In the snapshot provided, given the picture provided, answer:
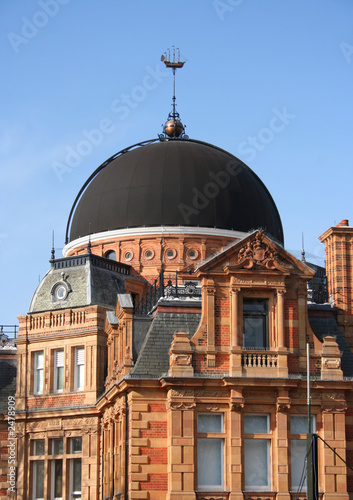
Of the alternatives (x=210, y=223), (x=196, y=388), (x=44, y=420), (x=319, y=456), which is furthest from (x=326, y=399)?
(x=210, y=223)

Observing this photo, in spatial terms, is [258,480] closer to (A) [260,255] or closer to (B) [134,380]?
(B) [134,380]

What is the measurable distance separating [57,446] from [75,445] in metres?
1.14

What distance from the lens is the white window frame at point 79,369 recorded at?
53750 mm

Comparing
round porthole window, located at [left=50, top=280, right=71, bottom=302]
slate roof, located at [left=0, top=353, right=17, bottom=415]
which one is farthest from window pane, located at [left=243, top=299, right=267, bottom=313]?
slate roof, located at [left=0, top=353, right=17, bottom=415]

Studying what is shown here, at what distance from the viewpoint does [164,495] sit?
123 ft

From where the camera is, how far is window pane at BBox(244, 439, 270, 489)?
38219 mm

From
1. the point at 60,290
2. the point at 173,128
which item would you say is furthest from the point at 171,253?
the point at 173,128

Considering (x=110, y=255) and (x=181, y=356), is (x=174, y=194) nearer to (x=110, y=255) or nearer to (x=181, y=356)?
(x=110, y=255)

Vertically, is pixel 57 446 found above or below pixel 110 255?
below

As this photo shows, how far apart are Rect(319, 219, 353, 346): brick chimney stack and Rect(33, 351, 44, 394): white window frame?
17368mm

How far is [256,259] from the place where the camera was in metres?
39.6

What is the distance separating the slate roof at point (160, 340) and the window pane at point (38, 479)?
1713 centimetres

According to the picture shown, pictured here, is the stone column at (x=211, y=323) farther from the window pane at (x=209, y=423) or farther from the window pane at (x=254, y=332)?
the window pane at (x=209, y=423)

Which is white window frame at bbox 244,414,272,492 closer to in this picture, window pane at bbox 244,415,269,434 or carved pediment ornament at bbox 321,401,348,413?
window pane at bbox 244,415,269,434
